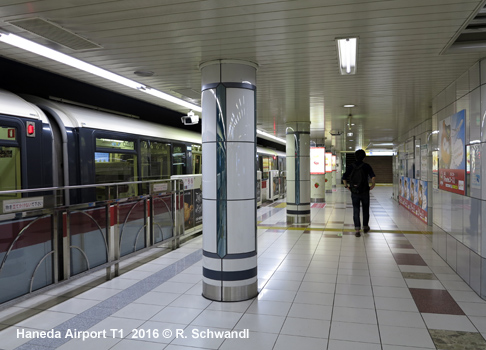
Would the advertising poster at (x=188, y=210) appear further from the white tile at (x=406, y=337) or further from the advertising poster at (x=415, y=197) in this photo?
the advertising poster at (x=415, y=197)

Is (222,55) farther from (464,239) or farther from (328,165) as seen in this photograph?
(328,165)

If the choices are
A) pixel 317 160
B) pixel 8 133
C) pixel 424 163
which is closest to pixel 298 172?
pixel 424 163

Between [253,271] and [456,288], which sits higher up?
[253,271]

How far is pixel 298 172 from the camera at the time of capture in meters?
10.0

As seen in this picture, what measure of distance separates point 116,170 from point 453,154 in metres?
5.41

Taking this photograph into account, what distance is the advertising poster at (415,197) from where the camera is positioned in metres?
9.48

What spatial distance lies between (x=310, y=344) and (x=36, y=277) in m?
2.98

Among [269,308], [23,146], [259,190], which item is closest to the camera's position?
[269,308]

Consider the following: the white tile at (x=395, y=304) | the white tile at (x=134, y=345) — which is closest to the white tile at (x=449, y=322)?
the white tile at (x=395, y=304)

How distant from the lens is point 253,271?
4.32m

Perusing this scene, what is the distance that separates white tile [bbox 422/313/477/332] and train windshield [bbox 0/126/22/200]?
4851 mm

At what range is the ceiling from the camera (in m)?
2.94

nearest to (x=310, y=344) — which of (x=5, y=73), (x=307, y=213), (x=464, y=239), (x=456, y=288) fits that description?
(x=456, y=288)

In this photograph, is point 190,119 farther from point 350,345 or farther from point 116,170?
point 350,345
